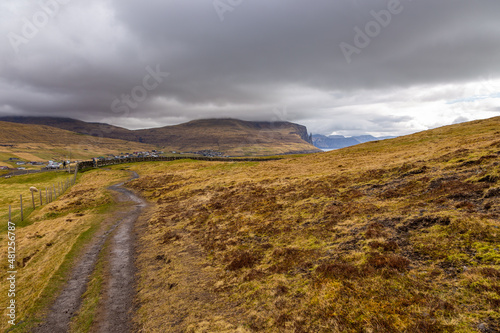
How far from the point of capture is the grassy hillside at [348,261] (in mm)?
8469

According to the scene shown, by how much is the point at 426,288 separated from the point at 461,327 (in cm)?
206

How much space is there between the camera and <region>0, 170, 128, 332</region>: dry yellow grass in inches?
586

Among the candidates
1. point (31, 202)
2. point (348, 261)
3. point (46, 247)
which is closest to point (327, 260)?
point (348, 261)

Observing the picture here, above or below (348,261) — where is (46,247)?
below

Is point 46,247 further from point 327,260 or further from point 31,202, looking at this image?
point 31,202

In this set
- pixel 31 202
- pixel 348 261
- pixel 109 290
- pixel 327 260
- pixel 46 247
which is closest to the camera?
pixel 348 261

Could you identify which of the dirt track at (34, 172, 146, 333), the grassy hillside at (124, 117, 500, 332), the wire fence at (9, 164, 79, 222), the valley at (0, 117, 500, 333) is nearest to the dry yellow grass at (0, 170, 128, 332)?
the valley at (0, 117, 500, 333)

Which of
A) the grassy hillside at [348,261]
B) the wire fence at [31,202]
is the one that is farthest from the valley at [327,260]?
the wire fence at [31,202]

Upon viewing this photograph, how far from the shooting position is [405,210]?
1595 centimetres

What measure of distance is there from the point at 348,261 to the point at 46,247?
28.9 m

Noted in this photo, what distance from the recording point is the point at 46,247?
2419 cm

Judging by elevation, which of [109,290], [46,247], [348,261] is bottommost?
[46,247]

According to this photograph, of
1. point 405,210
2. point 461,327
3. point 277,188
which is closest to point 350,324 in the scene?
point 461,327

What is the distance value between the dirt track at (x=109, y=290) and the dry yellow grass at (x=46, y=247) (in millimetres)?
838
